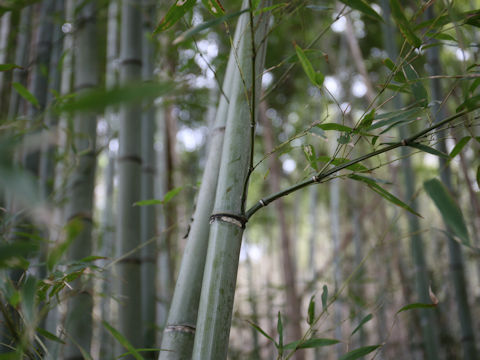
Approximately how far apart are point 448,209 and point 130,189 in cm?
72

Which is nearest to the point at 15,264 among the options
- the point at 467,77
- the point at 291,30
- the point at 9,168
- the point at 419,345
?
the point at 9,168

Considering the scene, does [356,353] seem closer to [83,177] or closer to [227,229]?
[227,229]

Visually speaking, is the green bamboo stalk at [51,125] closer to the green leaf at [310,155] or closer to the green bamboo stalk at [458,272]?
the green leaf at [310,155]

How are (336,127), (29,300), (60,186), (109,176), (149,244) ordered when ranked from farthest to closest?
(109,176)
(149,244)
(60,186)
(336,127)
(29,300)

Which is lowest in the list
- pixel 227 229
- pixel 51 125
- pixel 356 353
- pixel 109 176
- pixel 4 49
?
pixel 356 353

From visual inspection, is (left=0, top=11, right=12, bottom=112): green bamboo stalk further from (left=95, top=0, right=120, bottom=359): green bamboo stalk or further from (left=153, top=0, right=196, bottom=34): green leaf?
(left=153, top=0, right=196, bottom=34): green leaf

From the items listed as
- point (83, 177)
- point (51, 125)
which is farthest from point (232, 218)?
point (51, 125)

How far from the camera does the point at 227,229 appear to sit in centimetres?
45

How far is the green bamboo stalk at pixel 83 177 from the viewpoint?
0.71 meters

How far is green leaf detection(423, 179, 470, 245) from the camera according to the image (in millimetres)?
405

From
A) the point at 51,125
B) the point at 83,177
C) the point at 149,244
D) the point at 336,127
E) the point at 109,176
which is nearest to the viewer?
the point at 336,127

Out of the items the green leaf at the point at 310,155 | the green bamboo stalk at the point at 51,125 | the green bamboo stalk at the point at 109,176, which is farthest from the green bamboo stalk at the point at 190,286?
the green bamboo stalk at the point at 109,176

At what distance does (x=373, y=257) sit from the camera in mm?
3477

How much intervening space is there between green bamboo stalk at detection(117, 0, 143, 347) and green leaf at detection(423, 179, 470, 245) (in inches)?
22.7
